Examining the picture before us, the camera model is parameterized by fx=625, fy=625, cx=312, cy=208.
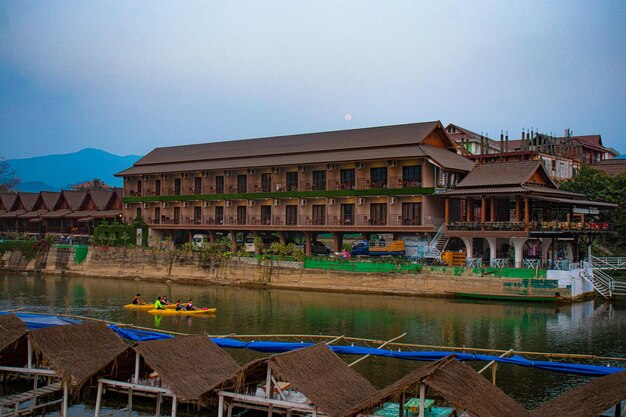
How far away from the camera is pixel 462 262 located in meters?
47.8

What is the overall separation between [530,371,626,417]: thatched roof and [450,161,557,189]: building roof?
31.0m

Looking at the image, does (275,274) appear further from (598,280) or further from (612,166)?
(612,166)

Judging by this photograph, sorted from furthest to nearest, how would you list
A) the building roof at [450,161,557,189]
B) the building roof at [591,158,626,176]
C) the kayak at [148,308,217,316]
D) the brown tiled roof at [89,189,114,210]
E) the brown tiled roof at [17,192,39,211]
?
the brown tiled roof at [17,192,39,211], the brown tiled roof at [89,189,114,210], the building roof at [591,158,626,176], the building roof at [450,161,557,189], the kayak at [148,308,217,316]

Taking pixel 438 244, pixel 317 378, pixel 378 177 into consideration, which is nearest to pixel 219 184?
pixel 378 177

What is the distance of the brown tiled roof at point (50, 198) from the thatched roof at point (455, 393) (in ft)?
244

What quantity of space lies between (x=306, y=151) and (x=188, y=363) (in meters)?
42.2

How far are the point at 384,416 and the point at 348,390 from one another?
49.0 inches

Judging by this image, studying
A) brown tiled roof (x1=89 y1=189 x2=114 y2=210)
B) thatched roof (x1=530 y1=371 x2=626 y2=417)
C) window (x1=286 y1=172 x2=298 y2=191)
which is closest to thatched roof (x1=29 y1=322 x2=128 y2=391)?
thatched roof (x1=530 y1=371 x2=626 y2=417)

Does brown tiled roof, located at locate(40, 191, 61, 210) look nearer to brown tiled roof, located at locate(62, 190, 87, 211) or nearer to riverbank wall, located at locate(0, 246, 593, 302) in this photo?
brown tiled roof, located at locate(62, 190, 87, 211)

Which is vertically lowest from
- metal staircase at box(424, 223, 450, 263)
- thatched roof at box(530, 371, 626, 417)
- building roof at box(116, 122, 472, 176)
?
thatched roof at box(530, 371, 626, 417)

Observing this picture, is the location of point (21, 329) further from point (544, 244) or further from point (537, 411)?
point (544, 244)

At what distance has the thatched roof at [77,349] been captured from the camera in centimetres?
1914

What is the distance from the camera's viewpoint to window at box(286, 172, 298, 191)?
59562 millimetres

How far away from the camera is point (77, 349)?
20359 mm
